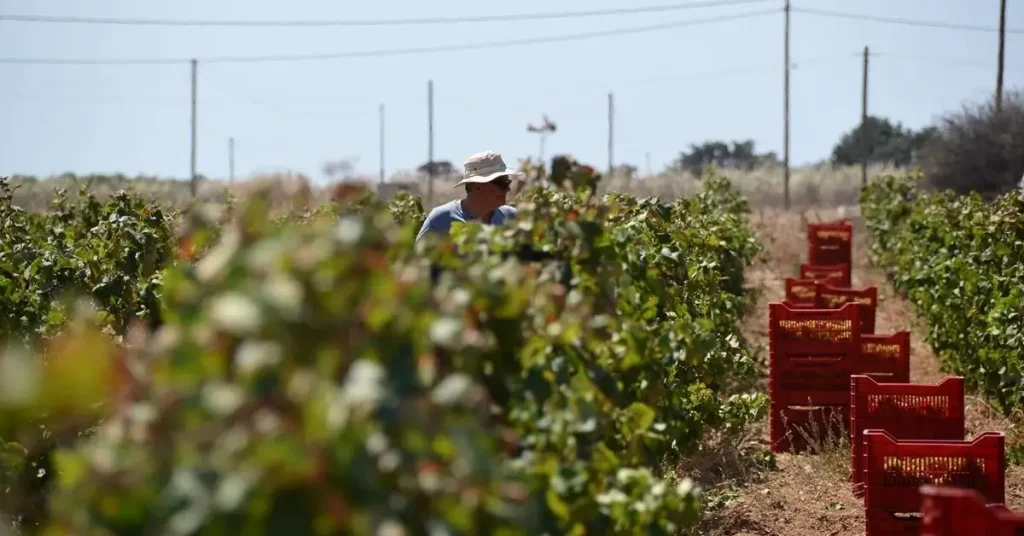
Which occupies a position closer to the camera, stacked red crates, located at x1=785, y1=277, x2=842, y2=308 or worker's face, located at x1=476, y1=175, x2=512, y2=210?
worker's face, located at x1=476, y1=175, x2=512, y2=210

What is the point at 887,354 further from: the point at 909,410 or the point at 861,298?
the point at 861,298

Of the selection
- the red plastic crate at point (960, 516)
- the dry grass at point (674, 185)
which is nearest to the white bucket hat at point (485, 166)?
the red plastic crate at point (960, 516)

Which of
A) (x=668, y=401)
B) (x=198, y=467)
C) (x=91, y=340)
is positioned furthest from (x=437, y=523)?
(x=668, y=401)

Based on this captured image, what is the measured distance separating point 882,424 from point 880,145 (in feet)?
242

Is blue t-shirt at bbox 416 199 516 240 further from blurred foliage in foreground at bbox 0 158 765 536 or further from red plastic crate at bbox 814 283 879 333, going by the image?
red plastic crate at bbox 814 283 879 333

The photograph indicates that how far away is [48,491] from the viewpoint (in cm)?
589

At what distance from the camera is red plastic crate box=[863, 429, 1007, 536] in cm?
546

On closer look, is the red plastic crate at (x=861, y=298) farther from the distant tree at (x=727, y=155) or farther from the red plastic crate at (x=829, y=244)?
the distant tree at (x=727, y=155)

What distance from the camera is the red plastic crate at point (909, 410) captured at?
22.0 feet

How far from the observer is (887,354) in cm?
874

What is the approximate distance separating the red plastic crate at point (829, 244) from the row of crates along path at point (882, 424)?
23.3ft

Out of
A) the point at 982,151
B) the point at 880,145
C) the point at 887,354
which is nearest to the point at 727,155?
the point at 880,145

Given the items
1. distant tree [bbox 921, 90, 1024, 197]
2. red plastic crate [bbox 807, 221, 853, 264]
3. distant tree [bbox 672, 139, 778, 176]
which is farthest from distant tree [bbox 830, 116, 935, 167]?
red plastic crate [bbox 807, 221, 853, 264]

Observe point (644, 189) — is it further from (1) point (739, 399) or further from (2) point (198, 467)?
(2) point (198, 467)
